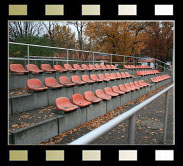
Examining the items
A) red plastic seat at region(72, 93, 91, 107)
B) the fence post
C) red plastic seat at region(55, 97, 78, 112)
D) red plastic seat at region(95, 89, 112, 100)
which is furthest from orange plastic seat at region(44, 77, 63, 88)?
the fence post

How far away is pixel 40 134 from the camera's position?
2.89 meters

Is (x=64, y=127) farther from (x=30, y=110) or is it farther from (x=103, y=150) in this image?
(x=103, y=150)

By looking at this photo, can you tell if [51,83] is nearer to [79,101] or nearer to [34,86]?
[34,86]

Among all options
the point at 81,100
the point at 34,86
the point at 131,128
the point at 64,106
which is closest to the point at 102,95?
the point at 81,100

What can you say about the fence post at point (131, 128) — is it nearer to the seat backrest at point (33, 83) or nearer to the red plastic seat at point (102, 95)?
the seat backrest at point (33, 83)

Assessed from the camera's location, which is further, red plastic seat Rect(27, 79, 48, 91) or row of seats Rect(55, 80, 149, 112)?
red plastic seat Rect(27, 79, 48, 91)

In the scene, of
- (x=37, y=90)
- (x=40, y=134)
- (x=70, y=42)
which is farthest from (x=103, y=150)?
(x=70, y=42)

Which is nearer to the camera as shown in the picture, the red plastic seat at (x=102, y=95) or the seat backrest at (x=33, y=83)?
the seat backrest at (x=33, y=83)

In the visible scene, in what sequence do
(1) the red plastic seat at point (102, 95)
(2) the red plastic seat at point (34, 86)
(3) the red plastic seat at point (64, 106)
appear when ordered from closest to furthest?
(3) the red plastic seat at point (64, 106) → (2) the red plastic seat at point (34, 86) → (1) the red plastic seat at point (102, 95)

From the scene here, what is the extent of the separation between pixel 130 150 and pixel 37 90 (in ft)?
9.16

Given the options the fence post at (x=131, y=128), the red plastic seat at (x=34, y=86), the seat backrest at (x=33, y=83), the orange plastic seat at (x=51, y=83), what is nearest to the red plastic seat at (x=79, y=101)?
the orange plastic seat at (x=51, y=83)

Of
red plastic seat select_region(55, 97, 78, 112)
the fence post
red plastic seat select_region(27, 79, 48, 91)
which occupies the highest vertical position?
red plastic seat select_region(27, 79, 48, 91)

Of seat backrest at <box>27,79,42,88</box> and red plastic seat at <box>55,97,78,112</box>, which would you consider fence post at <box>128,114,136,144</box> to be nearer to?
red plastic seat at <box>55,97,78,112</box>

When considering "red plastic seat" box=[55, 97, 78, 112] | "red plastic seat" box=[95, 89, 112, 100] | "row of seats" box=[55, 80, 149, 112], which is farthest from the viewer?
"red plastic seat" box=[95, 89, 112, 100]
